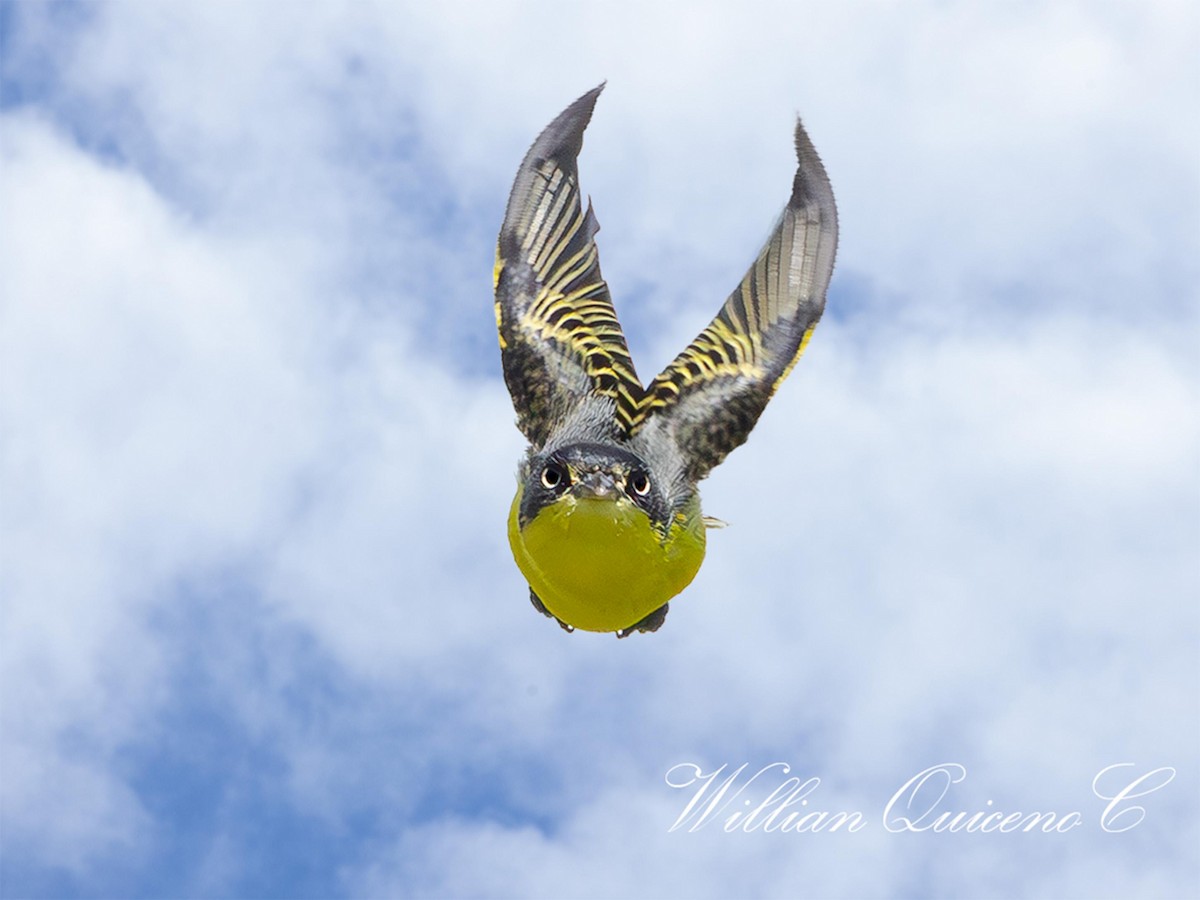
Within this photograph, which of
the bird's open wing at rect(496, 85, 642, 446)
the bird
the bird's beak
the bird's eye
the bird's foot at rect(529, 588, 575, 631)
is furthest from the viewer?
the bird's foot at rect(529, 588, 575, 631)

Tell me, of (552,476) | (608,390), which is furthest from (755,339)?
(552,476)

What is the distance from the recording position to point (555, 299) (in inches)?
547

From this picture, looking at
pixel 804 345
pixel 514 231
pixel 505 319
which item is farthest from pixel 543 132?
pixel 804 345

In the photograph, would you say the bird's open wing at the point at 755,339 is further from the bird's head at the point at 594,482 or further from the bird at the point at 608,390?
the bird's head at the point at 594,482

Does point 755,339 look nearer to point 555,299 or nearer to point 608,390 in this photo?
point 608,390

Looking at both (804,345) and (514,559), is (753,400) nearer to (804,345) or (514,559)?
(804,345)

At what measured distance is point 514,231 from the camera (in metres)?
14.2

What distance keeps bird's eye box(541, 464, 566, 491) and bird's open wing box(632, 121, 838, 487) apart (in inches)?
46.9

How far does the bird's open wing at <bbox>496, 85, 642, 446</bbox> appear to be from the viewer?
13.1 meters

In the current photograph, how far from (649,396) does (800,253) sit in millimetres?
2059

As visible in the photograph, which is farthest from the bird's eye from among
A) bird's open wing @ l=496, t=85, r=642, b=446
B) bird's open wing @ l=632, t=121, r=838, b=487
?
bird's open wing @ l=632, t=121, r=838, b=487

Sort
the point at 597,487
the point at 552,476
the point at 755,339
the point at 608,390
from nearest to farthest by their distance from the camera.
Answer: the point at 597,487, the point at 552,476, the point at 608,390, the point at 755,339

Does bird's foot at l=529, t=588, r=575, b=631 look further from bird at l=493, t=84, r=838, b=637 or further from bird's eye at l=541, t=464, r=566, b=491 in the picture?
bird's eye at l=541, t=464, r=566, b=491

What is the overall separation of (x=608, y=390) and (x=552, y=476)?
4.40 ft
